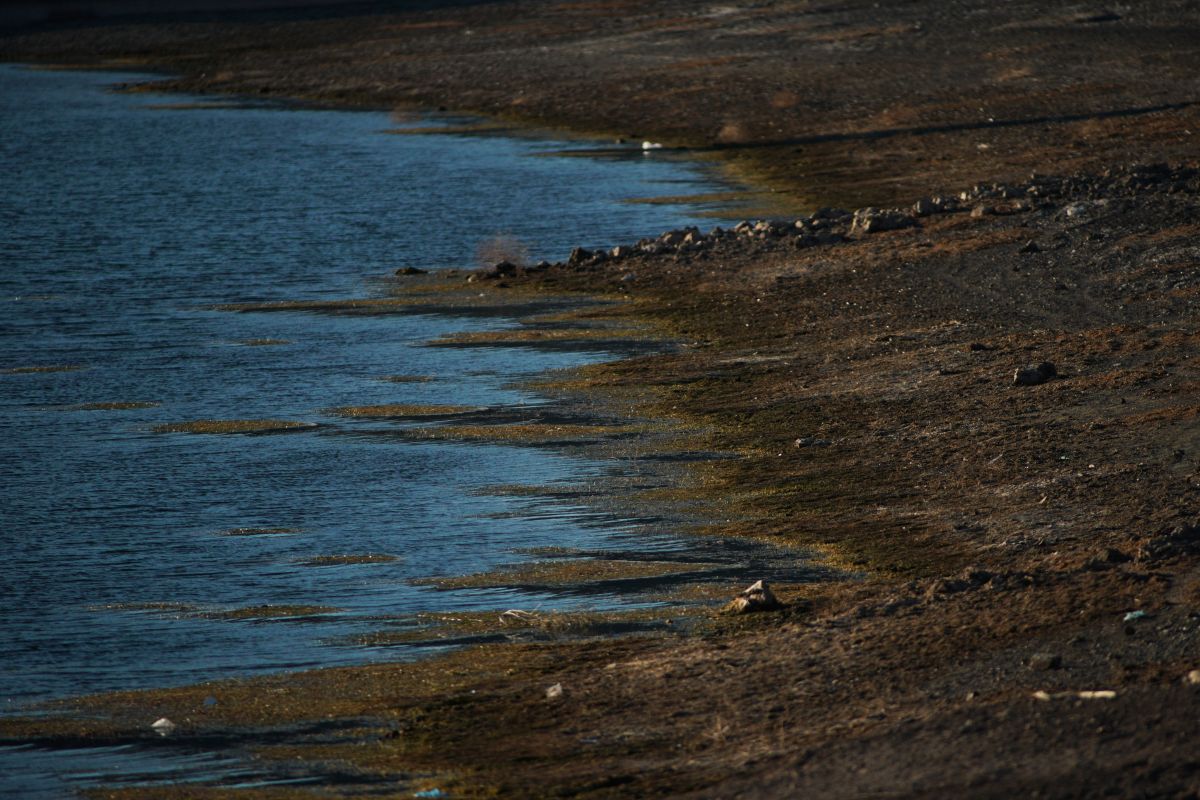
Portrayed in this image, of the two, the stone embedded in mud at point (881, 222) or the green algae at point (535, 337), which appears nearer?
the green algae at point (535, 337)

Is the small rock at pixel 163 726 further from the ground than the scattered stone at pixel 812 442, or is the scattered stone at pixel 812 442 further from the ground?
the small rock at pixel 163 726

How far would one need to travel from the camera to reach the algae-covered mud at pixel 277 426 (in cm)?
873

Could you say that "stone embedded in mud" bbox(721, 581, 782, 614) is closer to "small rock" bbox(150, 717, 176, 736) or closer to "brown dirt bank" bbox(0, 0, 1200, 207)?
"small rock" bbox(150, 717, 176, 736)

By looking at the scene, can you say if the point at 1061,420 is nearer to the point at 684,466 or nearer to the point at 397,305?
the point at 684,466

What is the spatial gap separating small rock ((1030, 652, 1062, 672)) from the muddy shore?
11mm

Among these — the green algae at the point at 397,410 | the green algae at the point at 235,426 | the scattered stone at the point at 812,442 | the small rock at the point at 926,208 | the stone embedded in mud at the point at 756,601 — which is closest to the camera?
the stone embedded in mud at the point at 756,601

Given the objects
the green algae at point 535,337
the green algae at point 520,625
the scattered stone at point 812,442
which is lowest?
the green algae at point 535,337

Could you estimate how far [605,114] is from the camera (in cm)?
3397

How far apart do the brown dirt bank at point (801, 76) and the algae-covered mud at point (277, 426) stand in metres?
3.63

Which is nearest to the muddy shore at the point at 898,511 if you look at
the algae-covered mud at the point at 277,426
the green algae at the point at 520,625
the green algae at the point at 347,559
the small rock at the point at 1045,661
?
the small rock at the point at 1045,661

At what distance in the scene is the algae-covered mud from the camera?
8734mm

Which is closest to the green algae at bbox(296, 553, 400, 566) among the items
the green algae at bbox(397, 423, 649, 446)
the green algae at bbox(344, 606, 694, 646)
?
the green algae at bbox(344, 606, 694, 646)

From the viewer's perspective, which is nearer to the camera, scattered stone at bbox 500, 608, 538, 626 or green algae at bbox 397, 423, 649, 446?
scattered stone at bbox 500, 608, 538, 626

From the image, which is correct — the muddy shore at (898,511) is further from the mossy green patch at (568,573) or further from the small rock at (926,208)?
the mossy green patch at (568,573)
